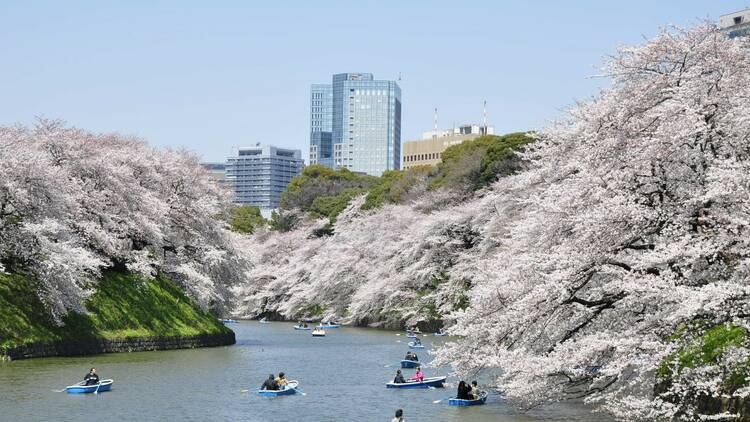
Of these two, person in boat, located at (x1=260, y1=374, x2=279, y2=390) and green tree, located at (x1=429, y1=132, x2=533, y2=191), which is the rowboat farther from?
green tree, located at (x1=429, y1=132, x2=533, y2=191)

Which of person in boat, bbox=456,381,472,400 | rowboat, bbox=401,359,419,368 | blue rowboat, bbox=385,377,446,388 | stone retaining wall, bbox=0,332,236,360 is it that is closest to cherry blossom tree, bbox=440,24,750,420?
person in boat, bbox=456,381,472,400

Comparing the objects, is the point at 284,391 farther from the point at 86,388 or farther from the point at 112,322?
the point at 112,322

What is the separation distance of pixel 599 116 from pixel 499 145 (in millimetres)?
46717

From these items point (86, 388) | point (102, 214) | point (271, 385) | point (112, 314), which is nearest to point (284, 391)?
point (271, 385)

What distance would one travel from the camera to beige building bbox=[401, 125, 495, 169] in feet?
602

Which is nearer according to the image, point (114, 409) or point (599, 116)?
point (599, 116)

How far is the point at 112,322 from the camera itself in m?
47.7

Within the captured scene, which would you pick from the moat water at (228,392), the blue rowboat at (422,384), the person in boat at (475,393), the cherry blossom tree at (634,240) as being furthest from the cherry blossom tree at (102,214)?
the cherry blossom tree at (634,240)

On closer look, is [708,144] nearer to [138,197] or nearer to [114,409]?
[114,409]

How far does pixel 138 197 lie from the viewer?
51.3 meters

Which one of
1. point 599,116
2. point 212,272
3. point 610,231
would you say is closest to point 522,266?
point 610,231

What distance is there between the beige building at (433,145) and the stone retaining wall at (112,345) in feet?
423

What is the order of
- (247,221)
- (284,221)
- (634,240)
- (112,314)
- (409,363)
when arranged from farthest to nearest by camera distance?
1. (247,221)
2. (284,221)
3. (112,314)
4. (409,363)
5. (634,240)

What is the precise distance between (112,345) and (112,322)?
162cm
